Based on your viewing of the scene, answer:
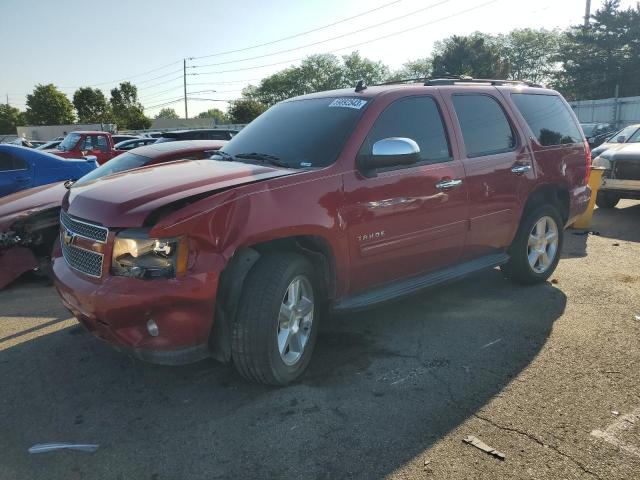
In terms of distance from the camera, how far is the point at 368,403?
10.7 ft

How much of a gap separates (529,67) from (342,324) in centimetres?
8332

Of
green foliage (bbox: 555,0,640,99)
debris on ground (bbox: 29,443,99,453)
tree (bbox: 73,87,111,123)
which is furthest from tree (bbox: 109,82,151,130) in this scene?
debris on ground (bbox: 29,443,99,453)

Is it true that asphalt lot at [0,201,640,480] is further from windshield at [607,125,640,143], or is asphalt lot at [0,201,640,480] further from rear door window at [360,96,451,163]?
windshield at [607,125,640,143]

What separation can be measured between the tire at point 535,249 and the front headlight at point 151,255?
356 centimetres

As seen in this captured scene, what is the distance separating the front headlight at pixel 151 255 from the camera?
293 cm

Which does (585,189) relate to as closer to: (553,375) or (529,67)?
(553,375)

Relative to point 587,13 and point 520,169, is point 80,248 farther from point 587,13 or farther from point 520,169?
point 587,13

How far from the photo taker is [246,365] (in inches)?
128

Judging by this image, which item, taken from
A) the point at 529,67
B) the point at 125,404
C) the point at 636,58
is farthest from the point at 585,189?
the point at 529,67

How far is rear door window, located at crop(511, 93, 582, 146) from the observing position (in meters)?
5.29

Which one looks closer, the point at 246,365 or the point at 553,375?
the point at 246,365

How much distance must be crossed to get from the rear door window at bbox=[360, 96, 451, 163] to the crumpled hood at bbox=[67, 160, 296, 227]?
2.93 feet

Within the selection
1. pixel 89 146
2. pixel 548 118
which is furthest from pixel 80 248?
pixel 89 146

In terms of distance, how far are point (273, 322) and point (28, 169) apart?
6.30 metres
